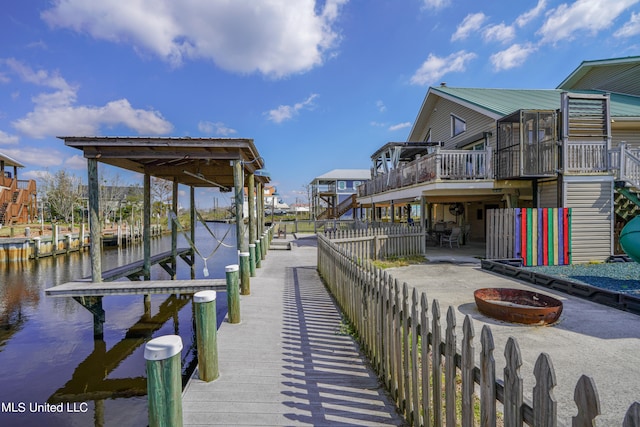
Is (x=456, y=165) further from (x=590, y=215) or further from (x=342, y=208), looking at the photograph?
(x=342, y=208)

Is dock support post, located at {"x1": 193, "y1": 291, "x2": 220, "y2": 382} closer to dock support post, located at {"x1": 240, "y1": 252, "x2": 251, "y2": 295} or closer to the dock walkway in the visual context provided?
the dock walkway

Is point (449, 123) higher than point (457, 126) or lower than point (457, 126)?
higher

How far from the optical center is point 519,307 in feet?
17.7

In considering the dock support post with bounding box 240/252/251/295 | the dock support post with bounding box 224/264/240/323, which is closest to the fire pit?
the dock support post with bounding box 224/264/240/323

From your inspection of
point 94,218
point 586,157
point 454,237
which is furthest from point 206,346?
point 454,237

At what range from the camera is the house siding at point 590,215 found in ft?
36.1

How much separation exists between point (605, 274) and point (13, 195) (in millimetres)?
45769

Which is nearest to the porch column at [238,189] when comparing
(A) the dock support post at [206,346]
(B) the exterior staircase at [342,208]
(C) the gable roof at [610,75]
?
(A) the dock support post at [206,346]

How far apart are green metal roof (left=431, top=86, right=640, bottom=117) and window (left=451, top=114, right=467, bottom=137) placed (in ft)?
4.00

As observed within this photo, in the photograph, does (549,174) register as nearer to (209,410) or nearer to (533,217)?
(533,217)

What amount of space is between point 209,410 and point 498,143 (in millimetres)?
13227

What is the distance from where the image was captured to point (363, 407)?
2.97 meters

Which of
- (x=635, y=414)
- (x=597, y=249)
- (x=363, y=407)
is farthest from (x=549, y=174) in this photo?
(x=635, y=414)

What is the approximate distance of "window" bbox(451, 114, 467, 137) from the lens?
653 inches
